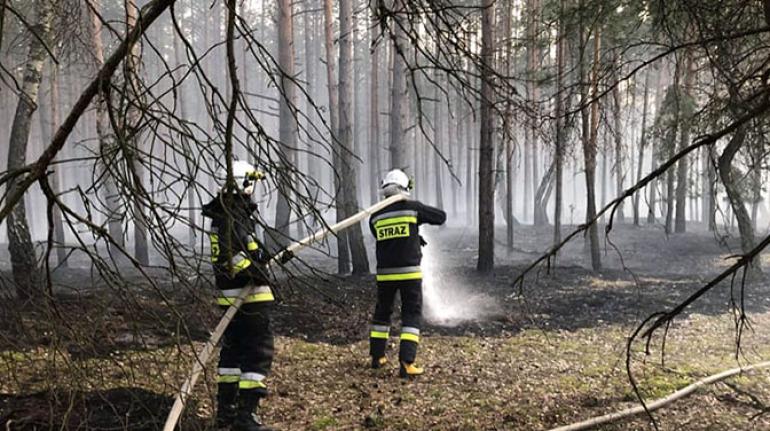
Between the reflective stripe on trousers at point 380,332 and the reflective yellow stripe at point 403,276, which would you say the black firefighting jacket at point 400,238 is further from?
the reflective stripe on trousers at point 380,332

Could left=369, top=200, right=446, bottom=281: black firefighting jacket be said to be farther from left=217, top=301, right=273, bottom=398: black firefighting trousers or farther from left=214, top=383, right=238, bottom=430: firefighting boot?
left=214, top=383, right=238, bottom=430: firefighting boot

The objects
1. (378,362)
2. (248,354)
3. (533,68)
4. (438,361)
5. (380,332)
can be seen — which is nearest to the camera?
(248,354)

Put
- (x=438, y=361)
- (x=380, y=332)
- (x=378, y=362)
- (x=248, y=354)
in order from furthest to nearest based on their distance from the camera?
(x=438, y=361), (x=378, y=362), (x=380, y=332), (x=248, y=354)

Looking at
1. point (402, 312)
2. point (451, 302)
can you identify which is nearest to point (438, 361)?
point (402, 312)

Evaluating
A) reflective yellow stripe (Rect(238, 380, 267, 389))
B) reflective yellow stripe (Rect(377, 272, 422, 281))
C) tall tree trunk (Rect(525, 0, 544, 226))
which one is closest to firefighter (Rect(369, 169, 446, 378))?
reflective yellow stripe (Rect(377, 272, 422, 281))

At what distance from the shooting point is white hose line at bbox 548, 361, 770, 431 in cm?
455

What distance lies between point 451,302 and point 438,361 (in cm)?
393

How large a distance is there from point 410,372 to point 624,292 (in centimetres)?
664

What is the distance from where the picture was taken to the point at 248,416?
4527mm

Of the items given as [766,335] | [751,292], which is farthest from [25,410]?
[751,292]

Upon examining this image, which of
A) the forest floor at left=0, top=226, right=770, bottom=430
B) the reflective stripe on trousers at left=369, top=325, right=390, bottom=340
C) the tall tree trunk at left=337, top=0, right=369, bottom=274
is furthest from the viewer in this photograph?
the tall tree trunk at left=337, top=0, right=369, bottom=274

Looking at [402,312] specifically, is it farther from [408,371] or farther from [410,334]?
[408,371]

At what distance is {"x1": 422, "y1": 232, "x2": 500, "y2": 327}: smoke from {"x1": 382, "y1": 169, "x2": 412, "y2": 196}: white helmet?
10.2 feet

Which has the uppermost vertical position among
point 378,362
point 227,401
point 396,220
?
point 396,220
